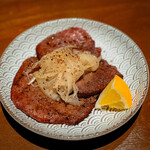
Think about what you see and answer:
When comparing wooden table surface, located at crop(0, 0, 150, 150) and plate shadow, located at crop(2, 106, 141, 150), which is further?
wooden table surface, located at crop(0, 0, 150, 150)

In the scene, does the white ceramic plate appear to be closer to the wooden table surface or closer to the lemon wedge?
the lemon wedge

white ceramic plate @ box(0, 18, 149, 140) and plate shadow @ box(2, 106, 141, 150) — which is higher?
white ceramic plate @ box(0, 18, 149, 140)

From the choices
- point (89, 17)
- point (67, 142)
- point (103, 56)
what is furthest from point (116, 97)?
point (89, 17)

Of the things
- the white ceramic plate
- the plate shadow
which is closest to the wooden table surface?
the plate shadow

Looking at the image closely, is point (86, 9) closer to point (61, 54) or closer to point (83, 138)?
point (61, 54)

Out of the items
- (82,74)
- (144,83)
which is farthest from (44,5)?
(144,83)

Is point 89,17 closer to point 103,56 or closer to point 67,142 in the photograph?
point 103,56

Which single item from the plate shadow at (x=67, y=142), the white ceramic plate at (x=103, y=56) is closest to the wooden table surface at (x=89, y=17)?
the plate shadow at (x=67, y=142)
